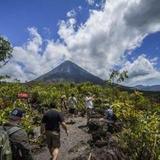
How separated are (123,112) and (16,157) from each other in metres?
12.4

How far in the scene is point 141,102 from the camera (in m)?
34.4

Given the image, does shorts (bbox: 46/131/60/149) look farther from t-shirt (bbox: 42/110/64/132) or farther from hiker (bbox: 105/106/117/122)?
hiker (bbox: 105/106/117/122)

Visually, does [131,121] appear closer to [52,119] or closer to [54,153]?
[54,153]

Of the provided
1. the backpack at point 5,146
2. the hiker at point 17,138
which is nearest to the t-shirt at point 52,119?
the hiker at point 17,138

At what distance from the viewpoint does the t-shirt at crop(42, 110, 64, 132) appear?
42.2 ft

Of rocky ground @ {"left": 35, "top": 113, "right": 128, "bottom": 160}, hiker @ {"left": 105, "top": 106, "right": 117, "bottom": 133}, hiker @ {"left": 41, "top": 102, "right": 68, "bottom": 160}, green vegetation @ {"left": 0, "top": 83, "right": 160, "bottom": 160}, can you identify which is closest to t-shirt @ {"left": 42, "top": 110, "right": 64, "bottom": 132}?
Answer: hiker @ {"left": 41, "top": 102, "right": 68, "bottom": 160}

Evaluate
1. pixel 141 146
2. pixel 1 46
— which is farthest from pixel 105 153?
pixel 1 46

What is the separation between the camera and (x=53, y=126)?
1304 cm

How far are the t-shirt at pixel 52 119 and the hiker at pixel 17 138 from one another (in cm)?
414

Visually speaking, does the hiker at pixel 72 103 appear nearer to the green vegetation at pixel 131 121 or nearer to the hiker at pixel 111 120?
the green vegetation at pixel 131 121

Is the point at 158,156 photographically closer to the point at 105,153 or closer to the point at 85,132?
the point at 105,153

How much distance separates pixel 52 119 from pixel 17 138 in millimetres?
4401

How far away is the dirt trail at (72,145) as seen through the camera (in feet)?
53.2

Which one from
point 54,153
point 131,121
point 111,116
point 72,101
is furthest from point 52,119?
point 72,101
